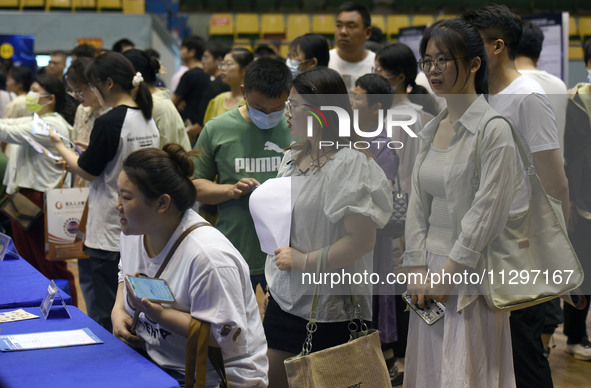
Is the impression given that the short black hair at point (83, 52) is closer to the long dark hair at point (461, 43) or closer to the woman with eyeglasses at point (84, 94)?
the woman with eyeglasses at point (84, 94)

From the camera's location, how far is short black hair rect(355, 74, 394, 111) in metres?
3.37

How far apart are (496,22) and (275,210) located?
103 centimetres

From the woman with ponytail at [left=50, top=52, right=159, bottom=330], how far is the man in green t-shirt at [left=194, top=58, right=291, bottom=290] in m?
0.50

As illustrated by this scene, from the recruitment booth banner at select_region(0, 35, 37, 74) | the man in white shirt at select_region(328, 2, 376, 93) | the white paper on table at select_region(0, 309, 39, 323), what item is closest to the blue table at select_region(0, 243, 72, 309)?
the white paper on table at select_region(0, 309, 39, 323)

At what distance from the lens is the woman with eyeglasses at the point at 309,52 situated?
3.83 m

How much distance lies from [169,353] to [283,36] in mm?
12236

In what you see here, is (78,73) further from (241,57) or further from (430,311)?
(430,311)

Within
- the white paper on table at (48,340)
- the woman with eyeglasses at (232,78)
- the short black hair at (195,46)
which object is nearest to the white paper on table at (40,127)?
the woman with eyeglasses at (232,78)

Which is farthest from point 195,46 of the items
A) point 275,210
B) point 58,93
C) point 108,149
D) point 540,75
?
point 275,210

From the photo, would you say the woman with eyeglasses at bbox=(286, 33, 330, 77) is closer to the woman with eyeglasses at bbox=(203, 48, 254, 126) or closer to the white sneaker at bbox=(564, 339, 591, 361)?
the woman with eyeglasses at bbox=(203, 48, 254, 126)

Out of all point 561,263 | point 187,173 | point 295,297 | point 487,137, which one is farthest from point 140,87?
point 561,263

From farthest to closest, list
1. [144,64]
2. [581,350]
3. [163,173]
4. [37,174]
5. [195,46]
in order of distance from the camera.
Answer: [195,46], [37,174], [144,64], [581,350], [163,173]

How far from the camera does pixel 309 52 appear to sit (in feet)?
12.6

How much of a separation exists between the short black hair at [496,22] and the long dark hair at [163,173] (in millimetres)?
1132
